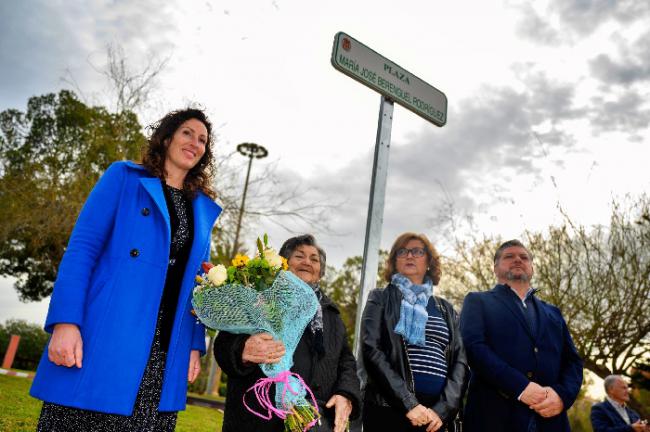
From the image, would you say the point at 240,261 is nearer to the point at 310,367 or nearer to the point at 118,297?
the point at 118,297

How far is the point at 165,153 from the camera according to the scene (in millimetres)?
2668

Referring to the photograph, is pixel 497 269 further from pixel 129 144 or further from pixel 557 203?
pixel 129 144

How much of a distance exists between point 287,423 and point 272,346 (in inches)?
15.6

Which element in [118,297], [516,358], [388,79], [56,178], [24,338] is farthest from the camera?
[24,338]

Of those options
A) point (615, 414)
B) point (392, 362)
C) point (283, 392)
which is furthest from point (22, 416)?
point (615, 414)

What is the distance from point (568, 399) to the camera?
137 inches

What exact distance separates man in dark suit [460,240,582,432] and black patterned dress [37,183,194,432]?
7.40 ft

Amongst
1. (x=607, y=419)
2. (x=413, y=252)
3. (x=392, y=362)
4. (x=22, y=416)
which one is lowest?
(x=22, y=416)

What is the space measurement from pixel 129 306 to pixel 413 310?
201 cm

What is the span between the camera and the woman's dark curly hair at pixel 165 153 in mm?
2598

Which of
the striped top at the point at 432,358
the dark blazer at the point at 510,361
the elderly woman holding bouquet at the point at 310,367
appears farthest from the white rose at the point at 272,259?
the dark blazer at the point at 510,361

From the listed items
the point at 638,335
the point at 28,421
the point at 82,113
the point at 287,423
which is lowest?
the point at 28,421

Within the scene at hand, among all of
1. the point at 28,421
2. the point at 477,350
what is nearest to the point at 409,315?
the point at 477,350

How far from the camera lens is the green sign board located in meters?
3.32
